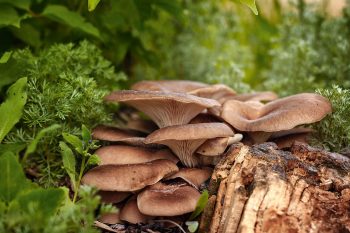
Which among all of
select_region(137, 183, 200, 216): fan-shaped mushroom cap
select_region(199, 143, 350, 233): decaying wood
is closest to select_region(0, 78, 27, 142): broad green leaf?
select_region(137, 183, 200, 216): fan-shaped mushroom cap

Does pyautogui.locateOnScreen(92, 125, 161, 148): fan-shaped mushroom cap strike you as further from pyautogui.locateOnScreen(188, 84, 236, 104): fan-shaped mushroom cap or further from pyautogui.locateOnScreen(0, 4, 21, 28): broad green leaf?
pyautogui.locateOnScreen(0, 4, 21, 28): broad green leaf

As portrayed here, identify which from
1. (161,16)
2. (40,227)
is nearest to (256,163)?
(40,227)

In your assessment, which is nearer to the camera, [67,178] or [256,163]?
[256,163]

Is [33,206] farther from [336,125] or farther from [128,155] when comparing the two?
[336,125]

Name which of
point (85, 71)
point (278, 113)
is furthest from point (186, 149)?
point (85, 71)

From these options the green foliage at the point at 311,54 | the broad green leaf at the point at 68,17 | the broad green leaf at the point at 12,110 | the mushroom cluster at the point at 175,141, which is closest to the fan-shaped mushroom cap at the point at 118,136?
the mushroom cluster at the point at 175,141

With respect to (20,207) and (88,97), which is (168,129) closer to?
(88,97)

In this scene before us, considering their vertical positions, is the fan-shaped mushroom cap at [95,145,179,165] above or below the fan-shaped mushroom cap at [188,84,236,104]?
below
